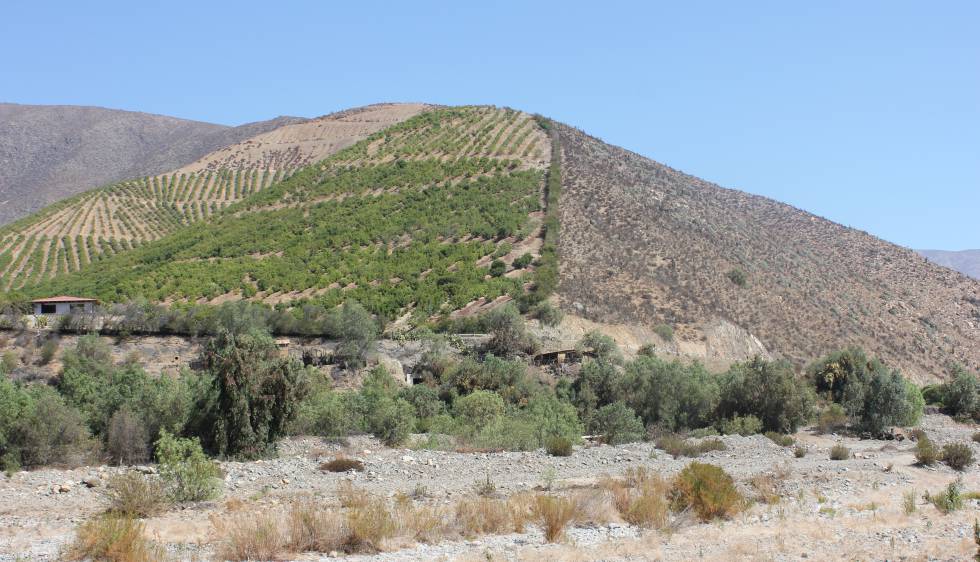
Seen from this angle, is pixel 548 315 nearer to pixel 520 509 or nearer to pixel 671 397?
pixel 671 397

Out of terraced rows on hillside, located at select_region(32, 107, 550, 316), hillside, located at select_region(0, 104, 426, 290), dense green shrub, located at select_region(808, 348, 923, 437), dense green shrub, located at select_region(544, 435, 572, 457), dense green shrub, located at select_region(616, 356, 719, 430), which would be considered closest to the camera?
dense green shrub, located at select_region(544, 435, 572, 457)

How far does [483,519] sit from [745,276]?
4231cm

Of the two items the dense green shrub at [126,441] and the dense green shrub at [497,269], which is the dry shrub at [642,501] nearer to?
the dense green shrub at [126,441]

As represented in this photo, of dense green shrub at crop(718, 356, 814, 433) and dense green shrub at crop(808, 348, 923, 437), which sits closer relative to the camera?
dense green shrub at crop(718, 356, 814, 433)

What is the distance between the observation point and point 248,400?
73.5 feet

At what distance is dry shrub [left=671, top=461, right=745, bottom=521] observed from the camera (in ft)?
54.1

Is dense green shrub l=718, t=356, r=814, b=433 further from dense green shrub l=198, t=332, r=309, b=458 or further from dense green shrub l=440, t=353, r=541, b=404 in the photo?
dense green shrub l=198, t=332, r=309, b=458

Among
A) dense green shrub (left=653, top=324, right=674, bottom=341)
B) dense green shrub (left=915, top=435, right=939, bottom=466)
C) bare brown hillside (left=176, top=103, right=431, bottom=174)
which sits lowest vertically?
dense green shrub (left=915, top=435, right=939, bottom=466)

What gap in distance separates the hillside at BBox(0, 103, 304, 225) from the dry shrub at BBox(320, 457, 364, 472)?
112m

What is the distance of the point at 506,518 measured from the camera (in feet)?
50.3

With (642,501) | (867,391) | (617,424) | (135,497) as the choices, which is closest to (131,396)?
(135,497)

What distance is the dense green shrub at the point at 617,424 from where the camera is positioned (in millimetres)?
28087

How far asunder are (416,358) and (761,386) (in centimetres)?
1507

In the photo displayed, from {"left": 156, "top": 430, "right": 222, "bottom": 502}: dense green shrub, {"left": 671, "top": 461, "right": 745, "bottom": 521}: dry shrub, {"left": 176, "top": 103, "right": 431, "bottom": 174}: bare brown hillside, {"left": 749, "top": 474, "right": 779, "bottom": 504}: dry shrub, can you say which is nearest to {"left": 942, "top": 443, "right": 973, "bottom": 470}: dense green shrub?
{"left": 749, "top": 474, "right": 779, "bottom": 504}: dry shrub
